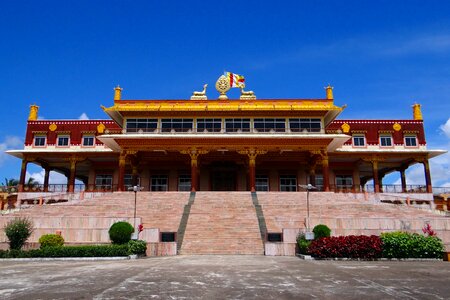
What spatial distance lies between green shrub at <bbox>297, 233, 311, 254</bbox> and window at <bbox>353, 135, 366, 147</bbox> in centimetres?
2449

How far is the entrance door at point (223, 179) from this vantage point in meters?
41.3

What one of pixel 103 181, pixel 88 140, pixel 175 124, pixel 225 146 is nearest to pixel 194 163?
pixel 225 146

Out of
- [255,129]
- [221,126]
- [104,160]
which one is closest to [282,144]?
[255,129]

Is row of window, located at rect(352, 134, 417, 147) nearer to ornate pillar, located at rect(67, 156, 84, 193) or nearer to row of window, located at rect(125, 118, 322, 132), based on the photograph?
row of window, located at rect(125, 118, 322, 132)

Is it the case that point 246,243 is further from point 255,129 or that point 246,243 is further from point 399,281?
point 255,129

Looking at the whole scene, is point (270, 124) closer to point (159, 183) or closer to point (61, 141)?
point (159, 183)

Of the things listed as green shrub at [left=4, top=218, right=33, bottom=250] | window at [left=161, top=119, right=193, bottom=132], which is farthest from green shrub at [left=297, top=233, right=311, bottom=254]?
window at [left=161, top=119, right=193, bottom=132]

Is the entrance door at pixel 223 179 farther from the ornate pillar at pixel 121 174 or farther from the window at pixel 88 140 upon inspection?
the window at pixel 88 140

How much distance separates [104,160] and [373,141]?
1195 inches

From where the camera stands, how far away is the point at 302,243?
19734 mm

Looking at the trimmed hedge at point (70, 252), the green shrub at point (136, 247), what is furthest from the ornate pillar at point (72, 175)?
the green shrub at point (136, 247)

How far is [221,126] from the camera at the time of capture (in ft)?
125

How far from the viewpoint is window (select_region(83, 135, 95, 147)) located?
43500 millimetres

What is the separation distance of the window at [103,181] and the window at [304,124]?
21.3 m
